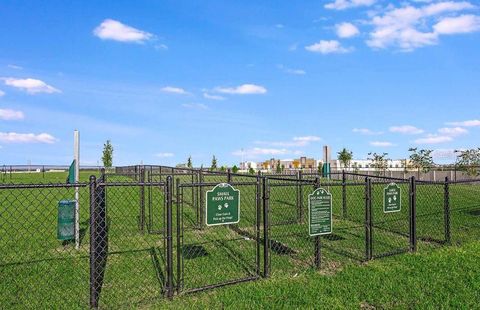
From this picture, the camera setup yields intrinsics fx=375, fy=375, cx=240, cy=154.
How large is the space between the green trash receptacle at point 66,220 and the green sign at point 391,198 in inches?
250

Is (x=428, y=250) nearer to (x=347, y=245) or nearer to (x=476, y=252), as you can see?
(x=476, y=252)

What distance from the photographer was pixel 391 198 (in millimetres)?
7898

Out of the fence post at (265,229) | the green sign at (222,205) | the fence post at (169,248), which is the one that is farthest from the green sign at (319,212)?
the fence post at (169,248)

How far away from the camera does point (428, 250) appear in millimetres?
7895

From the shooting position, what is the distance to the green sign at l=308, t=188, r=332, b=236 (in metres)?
6.46

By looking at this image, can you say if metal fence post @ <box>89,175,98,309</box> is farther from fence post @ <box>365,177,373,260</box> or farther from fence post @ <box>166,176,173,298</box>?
fence post @ <box>365,177,373,260</box>

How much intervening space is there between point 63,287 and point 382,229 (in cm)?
796

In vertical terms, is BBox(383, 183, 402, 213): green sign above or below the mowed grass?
above

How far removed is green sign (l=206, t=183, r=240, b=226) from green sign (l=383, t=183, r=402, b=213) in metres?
3.68

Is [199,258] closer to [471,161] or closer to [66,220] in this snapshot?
[66,220]

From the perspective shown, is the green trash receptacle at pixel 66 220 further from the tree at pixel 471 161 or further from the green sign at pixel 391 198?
the tree at pixel 471 161

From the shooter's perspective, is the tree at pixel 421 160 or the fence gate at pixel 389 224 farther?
the tree at pixel 421 160

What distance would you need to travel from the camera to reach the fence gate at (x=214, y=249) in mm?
5500

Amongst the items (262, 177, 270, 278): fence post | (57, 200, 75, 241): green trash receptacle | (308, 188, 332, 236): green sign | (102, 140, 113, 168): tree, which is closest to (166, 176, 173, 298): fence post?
(262, 177, 270, 278): fence post
